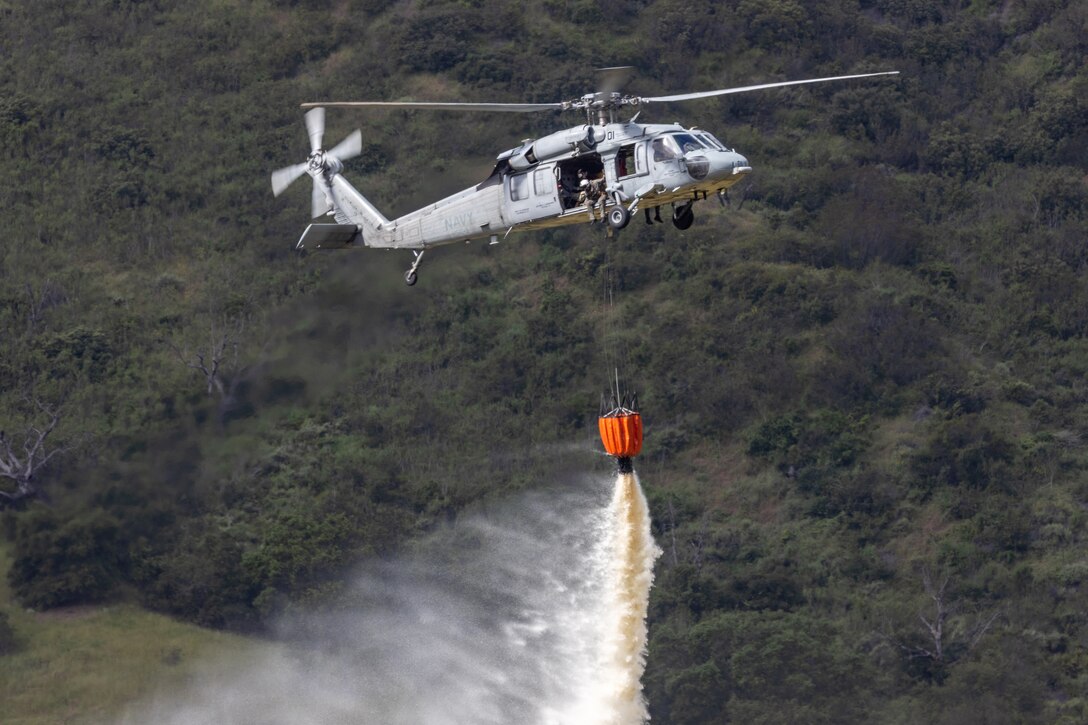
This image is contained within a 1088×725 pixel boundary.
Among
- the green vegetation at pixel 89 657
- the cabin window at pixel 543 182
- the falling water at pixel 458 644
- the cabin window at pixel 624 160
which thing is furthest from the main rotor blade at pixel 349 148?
the green vegetation at pixel 89 657

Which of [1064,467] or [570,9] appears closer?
[1064,467]

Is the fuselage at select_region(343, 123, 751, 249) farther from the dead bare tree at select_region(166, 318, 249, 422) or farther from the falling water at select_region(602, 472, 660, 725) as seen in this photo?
the dead bare tree at select_region(166, 318, 249, 422)

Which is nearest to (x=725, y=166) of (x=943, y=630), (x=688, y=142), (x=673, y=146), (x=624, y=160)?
(x=688, y=142)

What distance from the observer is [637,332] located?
69750 mm

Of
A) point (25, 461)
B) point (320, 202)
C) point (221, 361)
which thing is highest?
point (320, 202)

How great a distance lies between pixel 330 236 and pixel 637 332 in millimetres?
29787

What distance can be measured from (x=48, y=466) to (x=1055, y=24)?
2103 inches

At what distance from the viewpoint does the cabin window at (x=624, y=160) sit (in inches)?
1436

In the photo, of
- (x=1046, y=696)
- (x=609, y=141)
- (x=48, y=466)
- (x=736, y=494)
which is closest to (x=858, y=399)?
(x=736, y=494)

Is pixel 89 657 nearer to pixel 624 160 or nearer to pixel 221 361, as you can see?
pixel 221 361

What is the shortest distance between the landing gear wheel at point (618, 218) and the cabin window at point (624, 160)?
2.43 ft

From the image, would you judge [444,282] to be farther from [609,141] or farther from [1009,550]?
[609,141]

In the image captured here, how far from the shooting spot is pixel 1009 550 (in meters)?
62.6

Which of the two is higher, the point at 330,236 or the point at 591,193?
the point at 591,193
